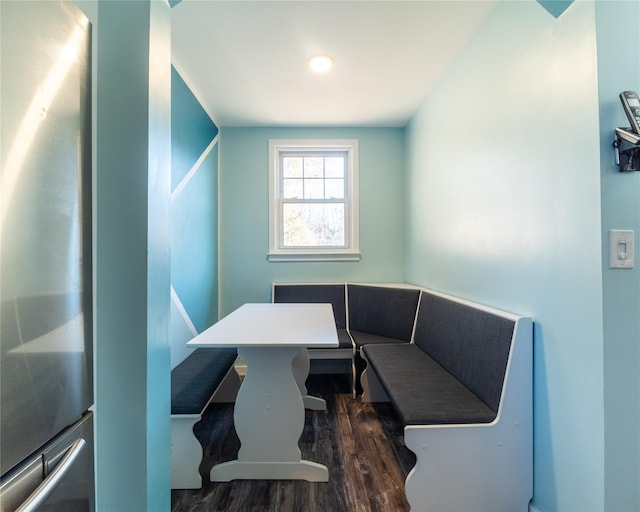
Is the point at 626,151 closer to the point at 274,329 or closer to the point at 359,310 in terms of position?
the point at 274,329

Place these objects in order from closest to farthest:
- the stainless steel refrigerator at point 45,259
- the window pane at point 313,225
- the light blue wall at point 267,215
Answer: the stainless steel refrigerator at point 45,259, the light blue wall at point 267,215, the window pane at point 313,225

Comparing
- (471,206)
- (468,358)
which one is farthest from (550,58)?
(468,358)

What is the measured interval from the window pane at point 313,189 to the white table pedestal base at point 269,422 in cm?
206

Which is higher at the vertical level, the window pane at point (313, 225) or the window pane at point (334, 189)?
the window pane at point (334, 189)

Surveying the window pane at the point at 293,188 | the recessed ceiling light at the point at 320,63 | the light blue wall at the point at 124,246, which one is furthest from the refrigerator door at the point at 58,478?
the window pane at the point at 293,188

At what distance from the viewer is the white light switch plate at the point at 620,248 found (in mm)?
1004

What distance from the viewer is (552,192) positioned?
121 cm

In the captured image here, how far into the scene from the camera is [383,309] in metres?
2.75

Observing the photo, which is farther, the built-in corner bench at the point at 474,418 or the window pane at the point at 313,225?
the window pane at the point at 313,225

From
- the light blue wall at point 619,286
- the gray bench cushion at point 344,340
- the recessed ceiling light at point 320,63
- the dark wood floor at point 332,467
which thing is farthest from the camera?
the gray bench cushion at point 344,340

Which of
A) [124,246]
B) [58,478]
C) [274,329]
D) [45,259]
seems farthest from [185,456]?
[45,259]

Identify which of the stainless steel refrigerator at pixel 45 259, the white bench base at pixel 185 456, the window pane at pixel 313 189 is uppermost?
the window pane at pixel 313 189

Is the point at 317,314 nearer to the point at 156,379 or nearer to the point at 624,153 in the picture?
the point at 156,379

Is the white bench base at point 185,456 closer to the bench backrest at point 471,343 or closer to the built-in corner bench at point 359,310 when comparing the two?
the built-in corner bench at point 359,310
